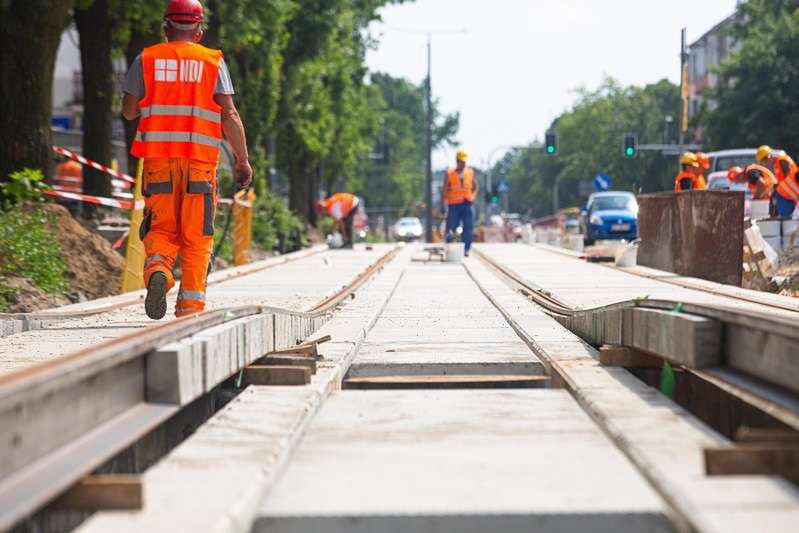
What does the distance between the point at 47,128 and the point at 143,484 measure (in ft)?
43.6

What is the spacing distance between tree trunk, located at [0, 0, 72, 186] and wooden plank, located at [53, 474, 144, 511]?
12658 mm

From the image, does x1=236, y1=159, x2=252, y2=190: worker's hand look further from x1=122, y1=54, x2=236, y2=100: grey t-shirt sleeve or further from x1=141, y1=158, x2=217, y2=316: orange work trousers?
x1=122, y1=54, x2=236, y2=100: grey t-shirt sleeve

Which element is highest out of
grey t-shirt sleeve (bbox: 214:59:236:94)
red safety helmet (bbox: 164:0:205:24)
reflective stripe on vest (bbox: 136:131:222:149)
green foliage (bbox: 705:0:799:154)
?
green foliage (bbox: 705:0:799:154)

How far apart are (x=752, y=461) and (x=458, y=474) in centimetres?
93

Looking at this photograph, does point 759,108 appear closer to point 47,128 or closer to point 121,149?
point 121,149

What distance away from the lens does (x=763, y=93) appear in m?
54.8

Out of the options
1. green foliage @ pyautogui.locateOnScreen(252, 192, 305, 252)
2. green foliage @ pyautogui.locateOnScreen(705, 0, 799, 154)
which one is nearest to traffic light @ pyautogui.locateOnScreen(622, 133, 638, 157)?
green foliage @ pyautogui.locateOnScreen(705, 0, 799, 154)

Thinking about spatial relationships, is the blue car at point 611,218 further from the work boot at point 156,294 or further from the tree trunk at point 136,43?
the work boot at point 156,294

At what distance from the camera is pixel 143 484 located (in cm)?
371

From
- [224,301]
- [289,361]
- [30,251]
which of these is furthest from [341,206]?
[289,361]

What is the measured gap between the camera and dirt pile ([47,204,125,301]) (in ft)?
48.8

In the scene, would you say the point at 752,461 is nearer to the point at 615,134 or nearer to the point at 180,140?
the point at 180,140

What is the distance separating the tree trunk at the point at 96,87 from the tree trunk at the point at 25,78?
4988 mm

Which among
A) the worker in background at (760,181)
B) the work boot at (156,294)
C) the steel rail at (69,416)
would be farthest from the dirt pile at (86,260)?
the worker in background at (760,181)
